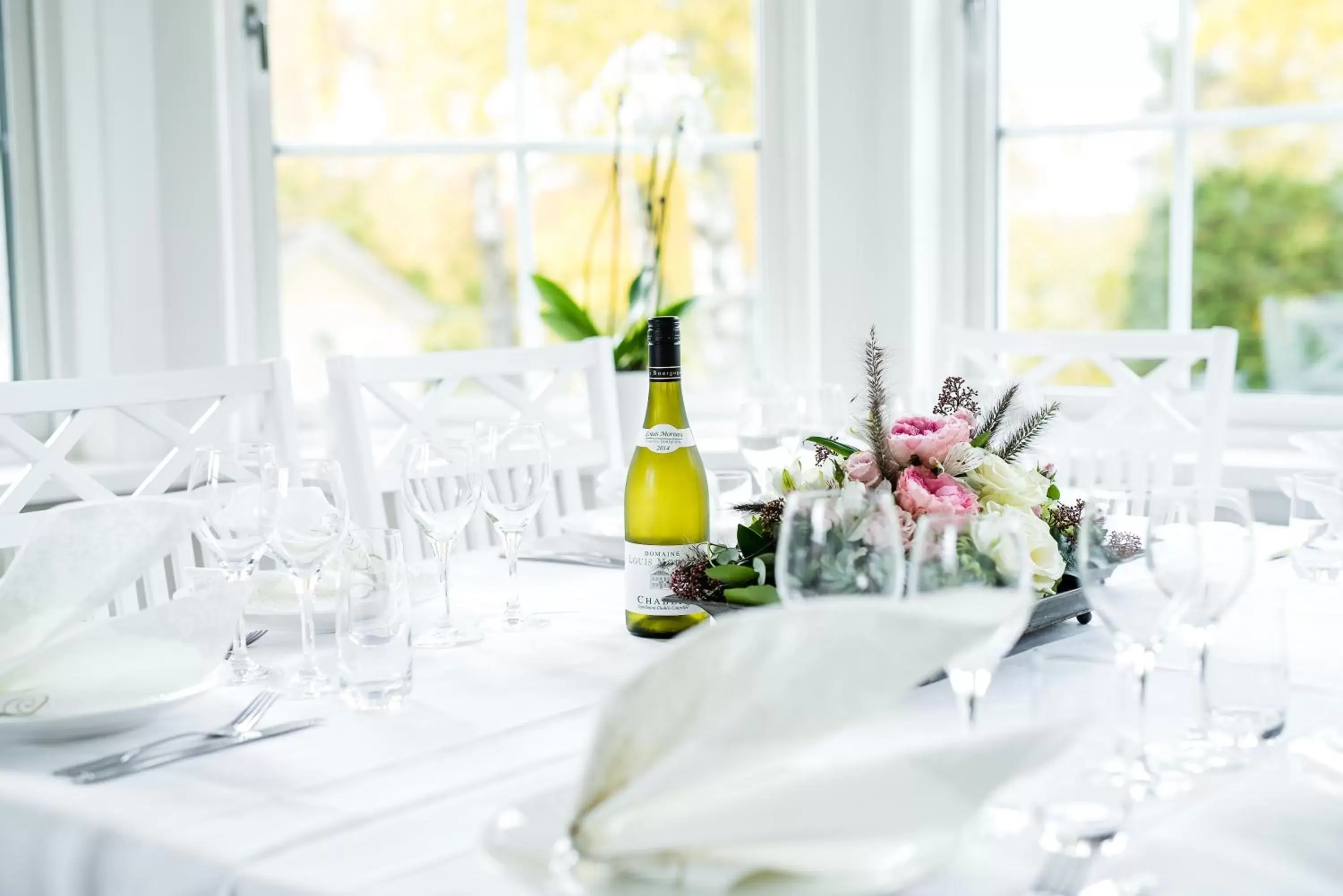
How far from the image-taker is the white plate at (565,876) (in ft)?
2.10

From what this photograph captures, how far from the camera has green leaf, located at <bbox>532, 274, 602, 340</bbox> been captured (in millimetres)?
2676

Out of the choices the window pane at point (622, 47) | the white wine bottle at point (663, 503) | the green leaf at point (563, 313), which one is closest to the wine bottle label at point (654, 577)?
the white wine bottle at point (663, 503)

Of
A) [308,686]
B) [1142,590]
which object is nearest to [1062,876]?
[1142,590]

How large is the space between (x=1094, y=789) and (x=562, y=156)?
234 cm

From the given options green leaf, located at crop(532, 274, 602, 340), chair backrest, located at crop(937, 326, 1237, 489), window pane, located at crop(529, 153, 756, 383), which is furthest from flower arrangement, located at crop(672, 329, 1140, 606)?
window pane, located at crop(529, 153, 756, 383)

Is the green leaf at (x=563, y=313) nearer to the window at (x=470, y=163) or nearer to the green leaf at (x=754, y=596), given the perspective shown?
the window at (x=470, y=163)

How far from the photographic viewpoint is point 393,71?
9.37 feet

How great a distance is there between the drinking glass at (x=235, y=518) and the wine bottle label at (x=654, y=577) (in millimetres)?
306

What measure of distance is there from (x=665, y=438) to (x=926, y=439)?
0.80 ft

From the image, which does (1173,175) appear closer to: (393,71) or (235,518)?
(393,71)

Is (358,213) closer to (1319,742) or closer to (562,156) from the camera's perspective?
(562,156)

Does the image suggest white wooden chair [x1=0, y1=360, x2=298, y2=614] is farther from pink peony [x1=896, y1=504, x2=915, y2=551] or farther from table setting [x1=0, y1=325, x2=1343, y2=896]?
pink peony [x1=896, y1=504, x2=915, y2=551]

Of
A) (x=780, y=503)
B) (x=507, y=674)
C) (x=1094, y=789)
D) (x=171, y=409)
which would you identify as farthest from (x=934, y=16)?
(x=1094, y=789)

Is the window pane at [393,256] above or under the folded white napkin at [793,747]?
above
